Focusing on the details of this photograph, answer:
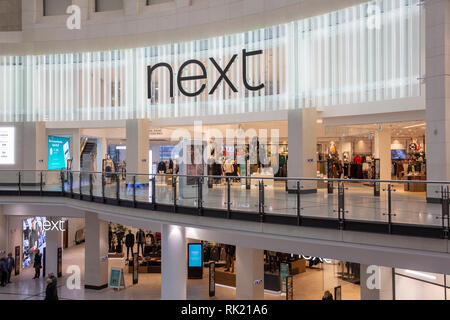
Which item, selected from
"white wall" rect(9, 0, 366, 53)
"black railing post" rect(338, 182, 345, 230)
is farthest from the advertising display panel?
"black railing post" rect(338, 182, 345, 230)

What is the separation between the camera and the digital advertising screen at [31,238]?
19359 millimetres

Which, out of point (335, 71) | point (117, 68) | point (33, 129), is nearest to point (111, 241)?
point (33, 129)

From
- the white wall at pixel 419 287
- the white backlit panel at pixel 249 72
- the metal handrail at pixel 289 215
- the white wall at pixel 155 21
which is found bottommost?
the white wall at pixel 419 287

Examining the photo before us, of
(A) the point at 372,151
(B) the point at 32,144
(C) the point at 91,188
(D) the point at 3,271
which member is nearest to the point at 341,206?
(C) the point at 91,188

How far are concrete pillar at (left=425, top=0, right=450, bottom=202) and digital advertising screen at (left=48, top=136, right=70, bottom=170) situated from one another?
1487 cm

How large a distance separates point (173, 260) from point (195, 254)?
632 centimetres

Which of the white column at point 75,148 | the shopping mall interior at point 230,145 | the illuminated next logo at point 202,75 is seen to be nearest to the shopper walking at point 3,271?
the shopping mall interior at point 230,145

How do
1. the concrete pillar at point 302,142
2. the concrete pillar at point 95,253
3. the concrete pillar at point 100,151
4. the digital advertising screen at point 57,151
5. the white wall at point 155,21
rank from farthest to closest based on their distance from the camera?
1. the concrete pillar at point 100,151
2. the digital advertising screen at point 57,151
3. the concrete pillar at point 95,253
4. the concrete pillar at point 302,142
5. the white wall at point 155,21

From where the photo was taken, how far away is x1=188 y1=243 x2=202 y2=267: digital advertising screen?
54.7 feet

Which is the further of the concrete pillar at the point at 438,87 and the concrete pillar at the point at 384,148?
the concrete pillar at the point at 384,148

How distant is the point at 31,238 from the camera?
20.0 metres

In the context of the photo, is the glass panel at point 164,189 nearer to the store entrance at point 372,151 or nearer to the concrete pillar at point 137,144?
the store entrance at point 372,151

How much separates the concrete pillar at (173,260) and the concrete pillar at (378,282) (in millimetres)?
4568

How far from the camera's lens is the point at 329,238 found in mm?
7223
